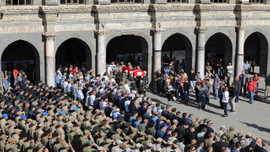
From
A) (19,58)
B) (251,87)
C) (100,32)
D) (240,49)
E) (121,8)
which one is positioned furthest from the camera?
(240,49)

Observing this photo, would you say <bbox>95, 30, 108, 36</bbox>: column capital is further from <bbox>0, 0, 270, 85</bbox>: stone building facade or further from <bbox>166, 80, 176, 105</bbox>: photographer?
<bbox>166, 80, 176, 105</bbox>: photographer

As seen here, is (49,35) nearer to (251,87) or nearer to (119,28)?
(119,28)

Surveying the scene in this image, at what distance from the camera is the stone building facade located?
32.1 meters

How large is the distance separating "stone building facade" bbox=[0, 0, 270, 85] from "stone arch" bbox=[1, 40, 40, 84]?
0.08 metres

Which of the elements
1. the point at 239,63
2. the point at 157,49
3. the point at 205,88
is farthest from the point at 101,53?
the point at 239,63

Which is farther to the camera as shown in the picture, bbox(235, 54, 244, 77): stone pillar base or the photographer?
bbox(235, 54, 244, 77): stone pillar base

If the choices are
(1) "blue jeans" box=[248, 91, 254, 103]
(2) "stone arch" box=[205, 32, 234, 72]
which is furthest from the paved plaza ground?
(2) "stone arch" box=[205, 32, 234, 72]

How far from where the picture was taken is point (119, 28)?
3431 centimetres

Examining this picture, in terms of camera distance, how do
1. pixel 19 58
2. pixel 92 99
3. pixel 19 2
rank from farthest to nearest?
pixel 19 58 → pixel 19 2 → pixel 92 99

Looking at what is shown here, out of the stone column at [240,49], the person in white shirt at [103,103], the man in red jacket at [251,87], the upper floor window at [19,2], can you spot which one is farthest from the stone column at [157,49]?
the person in white shirt at [103,103]

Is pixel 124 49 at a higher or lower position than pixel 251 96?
higher

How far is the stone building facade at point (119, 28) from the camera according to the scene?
3206 cm

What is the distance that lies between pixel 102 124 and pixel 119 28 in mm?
13968

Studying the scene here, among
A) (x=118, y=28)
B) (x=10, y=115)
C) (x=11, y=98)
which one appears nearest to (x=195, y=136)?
(x=10, y=115)
